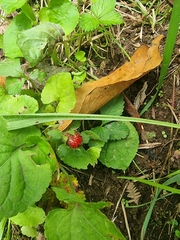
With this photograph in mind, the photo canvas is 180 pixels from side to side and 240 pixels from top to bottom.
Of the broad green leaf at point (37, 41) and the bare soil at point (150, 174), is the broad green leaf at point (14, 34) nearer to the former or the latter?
the broad green leaf at point (37, 41)

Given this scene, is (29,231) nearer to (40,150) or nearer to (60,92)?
(40,150)

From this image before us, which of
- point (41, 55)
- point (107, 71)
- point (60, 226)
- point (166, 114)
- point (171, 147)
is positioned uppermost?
point (41, 55)

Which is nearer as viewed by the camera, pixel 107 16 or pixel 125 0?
pixel 107 16

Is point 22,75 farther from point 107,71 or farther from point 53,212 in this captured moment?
point 53,212

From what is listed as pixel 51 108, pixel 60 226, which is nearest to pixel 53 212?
pixel 60 226

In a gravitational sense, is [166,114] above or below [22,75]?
below

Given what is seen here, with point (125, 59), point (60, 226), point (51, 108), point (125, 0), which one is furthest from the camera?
point (125, 0)
